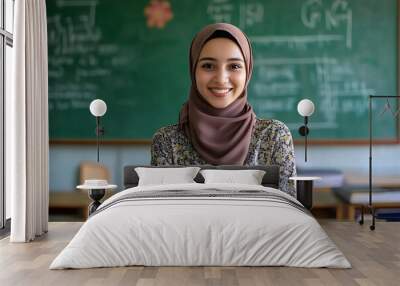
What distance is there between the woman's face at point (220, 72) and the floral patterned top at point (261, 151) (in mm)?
456

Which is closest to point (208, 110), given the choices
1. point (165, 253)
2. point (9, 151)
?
point (9, 151)

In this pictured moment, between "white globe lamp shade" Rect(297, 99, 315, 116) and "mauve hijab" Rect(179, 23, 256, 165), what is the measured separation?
1.63 feet

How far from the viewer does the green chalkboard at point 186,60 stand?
261 inches

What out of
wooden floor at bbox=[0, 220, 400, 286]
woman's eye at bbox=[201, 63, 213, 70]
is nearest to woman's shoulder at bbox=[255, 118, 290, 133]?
woman's eye at bbox=[201, 63, 213, 70]

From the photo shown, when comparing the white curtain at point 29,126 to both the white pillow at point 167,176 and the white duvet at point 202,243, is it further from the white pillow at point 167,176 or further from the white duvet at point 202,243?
the white duvet at point 202,243

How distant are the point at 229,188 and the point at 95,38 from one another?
2702 mm

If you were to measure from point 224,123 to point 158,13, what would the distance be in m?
1.44

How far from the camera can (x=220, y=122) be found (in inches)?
250

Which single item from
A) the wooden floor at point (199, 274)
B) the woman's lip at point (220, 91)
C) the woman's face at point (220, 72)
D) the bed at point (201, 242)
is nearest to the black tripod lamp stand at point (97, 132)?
the woman's face at point (220, 72)

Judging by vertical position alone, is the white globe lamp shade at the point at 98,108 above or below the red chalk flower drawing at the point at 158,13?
below

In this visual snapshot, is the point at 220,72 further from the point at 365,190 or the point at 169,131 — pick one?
the point at 365,190

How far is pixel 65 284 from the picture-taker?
3.64 meters

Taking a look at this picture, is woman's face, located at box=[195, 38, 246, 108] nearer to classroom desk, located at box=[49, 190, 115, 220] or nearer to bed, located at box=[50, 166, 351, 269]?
classroom desk, located at box=[49, 190, 115, 220]

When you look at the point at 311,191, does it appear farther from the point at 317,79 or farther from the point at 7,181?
the point at 7,181
